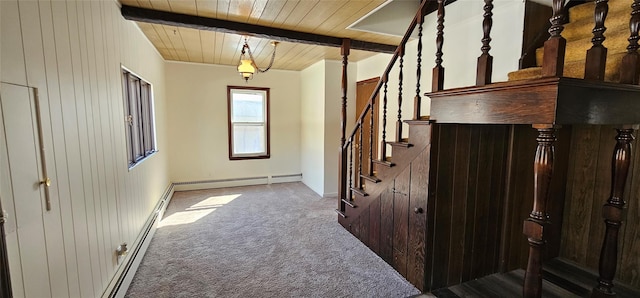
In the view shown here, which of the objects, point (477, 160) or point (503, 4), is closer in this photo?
point (477, 160)

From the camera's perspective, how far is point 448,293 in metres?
2.17

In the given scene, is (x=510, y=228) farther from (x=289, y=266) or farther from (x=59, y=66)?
(x=59, y=66)

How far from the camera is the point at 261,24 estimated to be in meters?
3.05

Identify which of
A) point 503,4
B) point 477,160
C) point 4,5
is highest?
point 503,4

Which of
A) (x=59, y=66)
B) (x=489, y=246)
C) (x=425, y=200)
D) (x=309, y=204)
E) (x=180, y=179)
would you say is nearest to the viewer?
(x=59, y=66)

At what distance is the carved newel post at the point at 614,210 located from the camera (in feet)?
5.84

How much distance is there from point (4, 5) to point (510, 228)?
3.30 meters

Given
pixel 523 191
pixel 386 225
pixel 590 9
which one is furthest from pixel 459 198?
pixel 590 9

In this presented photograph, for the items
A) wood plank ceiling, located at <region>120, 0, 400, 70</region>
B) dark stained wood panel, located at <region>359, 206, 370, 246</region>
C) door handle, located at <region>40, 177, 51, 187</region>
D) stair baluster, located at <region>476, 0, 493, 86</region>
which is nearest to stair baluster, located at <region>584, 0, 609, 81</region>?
stair baluster, located at <region>476, 0, 493, 86</region>

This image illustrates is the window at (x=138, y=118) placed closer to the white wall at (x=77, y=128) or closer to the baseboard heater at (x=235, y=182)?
the white wall at (x=77, y=128)

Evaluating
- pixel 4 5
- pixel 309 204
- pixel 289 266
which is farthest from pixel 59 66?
pixel 309 204

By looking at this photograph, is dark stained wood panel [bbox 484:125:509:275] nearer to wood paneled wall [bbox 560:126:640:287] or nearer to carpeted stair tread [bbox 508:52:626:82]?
carpeted stair tread [bbox 508:52:626:82]

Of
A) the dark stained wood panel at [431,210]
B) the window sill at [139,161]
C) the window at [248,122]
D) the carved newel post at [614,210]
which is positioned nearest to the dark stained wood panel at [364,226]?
the dark stained wood panel at [431,210]

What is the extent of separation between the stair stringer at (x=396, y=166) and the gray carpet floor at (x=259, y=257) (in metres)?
0.37
